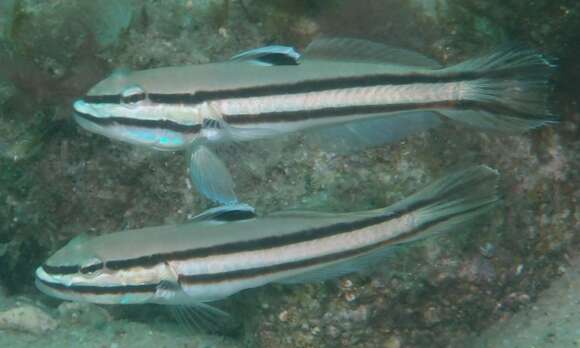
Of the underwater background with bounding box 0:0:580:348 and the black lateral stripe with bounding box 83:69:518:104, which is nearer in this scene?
the black lateral stripe with bounding box 83:69:518:104

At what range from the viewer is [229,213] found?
11.4 ft

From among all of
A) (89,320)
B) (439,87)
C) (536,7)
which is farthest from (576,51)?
(89,320)

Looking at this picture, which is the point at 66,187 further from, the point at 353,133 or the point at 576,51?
the point at 576,51

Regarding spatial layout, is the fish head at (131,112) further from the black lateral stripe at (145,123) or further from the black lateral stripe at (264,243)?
the black lateral stripe at (264,243)

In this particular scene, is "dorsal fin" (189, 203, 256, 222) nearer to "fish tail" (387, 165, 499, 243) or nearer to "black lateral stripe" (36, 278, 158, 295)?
"black lateral stripe" (36, 278, 158, 295)

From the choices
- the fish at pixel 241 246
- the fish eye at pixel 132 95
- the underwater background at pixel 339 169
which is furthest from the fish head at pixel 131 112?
the underwater background at pixel 339 169

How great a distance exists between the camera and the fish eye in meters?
3.41

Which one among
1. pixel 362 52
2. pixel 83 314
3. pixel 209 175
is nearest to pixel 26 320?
pixel 83 314

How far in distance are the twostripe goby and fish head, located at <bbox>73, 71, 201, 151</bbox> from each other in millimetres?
629

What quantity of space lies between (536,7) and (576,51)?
1.73 feet

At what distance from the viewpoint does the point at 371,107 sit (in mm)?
3473

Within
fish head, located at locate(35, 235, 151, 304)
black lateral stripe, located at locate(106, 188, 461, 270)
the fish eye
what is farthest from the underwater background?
fish head, located at locate(35, 235, 151, 304)

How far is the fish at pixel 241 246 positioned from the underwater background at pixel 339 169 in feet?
2.88

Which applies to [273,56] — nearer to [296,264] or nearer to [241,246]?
[241,246]
